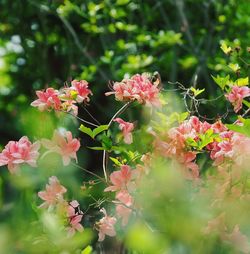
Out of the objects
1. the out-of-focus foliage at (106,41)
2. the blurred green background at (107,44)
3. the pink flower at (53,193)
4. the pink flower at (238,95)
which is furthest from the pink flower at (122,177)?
the out-of-focus foliage at (106,41)

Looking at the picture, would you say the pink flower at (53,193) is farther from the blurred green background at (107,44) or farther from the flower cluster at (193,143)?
the blurred green background at (107,44)

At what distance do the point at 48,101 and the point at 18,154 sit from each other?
0.20 m

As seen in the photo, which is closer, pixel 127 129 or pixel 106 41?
pixel 127 129

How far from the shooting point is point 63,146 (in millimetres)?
1614

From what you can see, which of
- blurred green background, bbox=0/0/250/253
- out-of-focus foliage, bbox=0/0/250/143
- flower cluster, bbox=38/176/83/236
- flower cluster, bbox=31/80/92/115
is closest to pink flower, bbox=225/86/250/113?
flower cluster, bbox=31/80/92/115

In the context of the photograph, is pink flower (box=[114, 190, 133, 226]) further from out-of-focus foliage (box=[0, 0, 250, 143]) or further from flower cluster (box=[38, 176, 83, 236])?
out-of-focus foliage (box=[0, 0, 250, 143])

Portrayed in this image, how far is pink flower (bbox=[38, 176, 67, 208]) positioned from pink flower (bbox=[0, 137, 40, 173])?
0.08 meters

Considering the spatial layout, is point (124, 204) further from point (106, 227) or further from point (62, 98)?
point (62, 98)

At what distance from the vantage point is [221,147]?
1556mm

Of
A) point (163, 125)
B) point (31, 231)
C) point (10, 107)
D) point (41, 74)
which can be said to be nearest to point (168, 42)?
point (41, 74)

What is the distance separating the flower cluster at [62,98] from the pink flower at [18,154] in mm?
137

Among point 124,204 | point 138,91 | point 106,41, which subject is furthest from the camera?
point 106,41

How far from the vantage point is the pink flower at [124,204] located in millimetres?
1565

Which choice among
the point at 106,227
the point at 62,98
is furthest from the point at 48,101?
the point at 106,227
